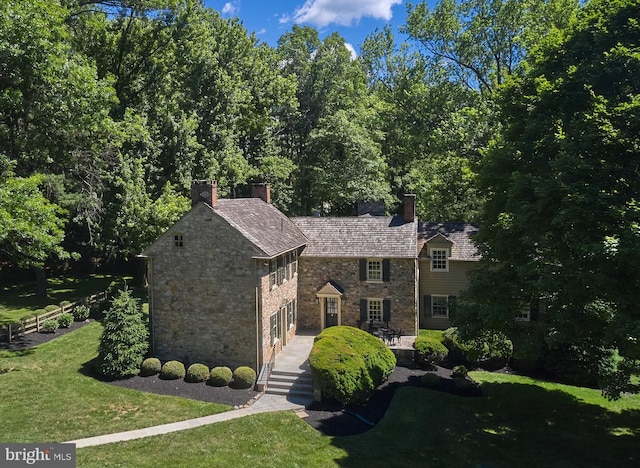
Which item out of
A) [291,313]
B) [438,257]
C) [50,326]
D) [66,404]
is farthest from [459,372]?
[50,326]

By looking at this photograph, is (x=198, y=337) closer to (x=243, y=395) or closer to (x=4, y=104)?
(x=243, y=395)

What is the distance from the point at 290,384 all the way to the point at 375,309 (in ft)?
26.7

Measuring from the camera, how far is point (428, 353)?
74.0 ft

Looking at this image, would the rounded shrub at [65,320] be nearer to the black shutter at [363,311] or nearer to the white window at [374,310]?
the black shutter at [363,311]

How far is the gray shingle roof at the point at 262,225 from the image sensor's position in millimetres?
21031

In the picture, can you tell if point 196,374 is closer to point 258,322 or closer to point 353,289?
point 258,322

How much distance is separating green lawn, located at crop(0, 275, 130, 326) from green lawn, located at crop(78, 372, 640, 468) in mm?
18025

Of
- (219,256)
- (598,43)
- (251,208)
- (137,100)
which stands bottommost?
(219,256)

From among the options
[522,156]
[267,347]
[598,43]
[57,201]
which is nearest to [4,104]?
[57,201]

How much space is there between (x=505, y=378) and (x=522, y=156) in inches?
440

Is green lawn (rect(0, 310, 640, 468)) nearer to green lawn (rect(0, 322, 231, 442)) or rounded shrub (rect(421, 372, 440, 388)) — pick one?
green lawn (rect(0, 322, 231, 442))

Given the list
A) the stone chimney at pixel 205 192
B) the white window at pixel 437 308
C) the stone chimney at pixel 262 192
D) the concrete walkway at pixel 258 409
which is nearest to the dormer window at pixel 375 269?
the white window at pixel 437 308

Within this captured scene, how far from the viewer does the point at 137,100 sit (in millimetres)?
32688

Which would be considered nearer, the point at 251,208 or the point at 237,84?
the point at 251,208
